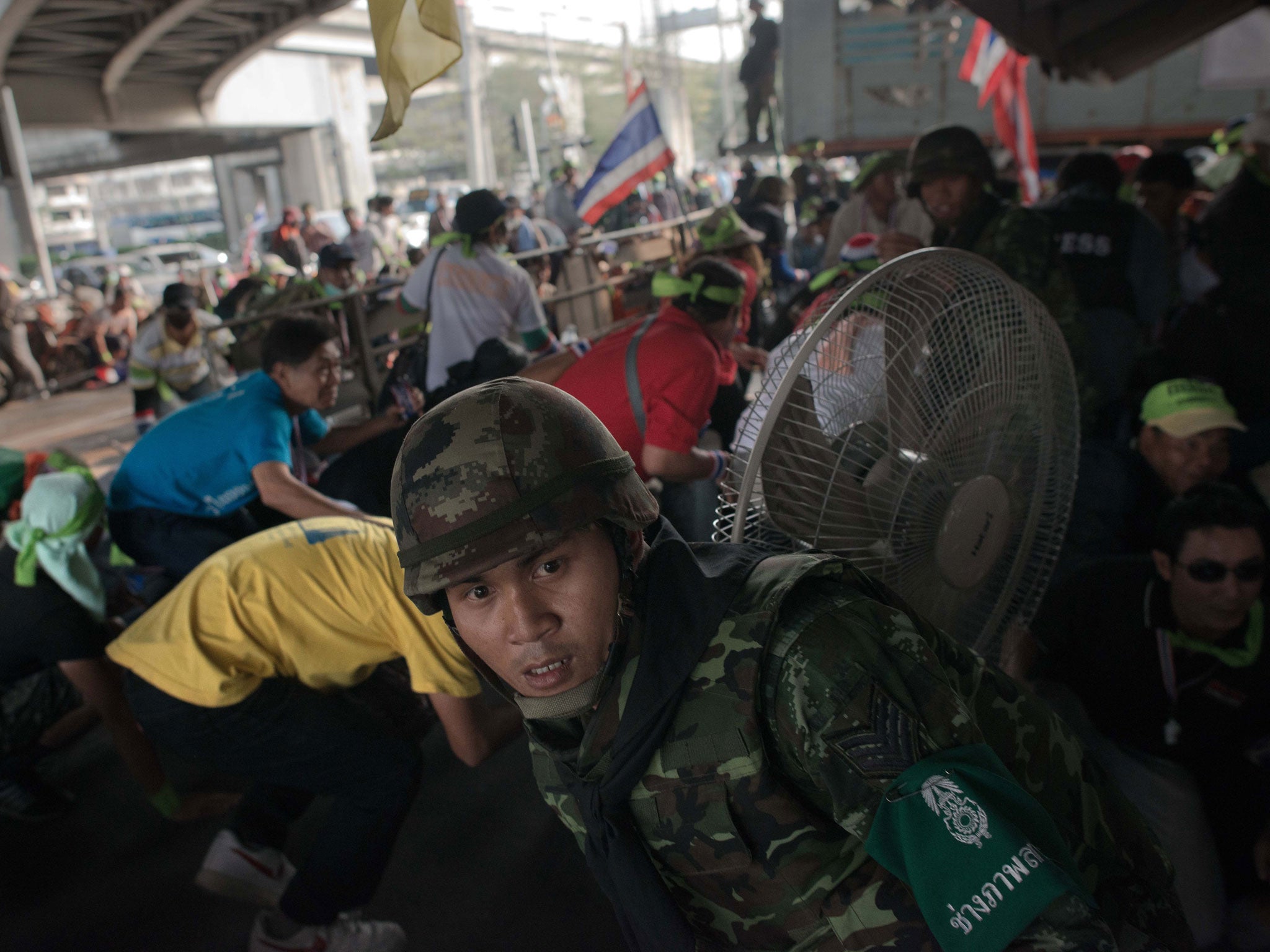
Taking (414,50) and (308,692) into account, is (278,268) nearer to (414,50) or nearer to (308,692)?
(308,692)

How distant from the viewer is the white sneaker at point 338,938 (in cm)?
239

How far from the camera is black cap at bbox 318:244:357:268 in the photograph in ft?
22.0

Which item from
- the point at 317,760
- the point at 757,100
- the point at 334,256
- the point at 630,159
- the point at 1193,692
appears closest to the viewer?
the point at 1193,692

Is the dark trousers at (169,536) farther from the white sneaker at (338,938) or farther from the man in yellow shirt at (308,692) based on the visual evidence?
the white sneaker at (338,938)

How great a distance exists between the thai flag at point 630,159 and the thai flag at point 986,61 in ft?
7.66

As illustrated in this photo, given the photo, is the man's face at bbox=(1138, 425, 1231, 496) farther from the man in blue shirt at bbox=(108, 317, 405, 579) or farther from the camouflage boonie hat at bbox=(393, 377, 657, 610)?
the man in blue shirt at bbox=(108, 317, 405, 579)

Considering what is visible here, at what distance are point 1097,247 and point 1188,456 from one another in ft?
4.52

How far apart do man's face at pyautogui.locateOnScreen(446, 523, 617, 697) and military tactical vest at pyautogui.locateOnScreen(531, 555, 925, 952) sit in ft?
0.48

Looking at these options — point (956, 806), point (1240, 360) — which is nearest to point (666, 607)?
point (956, 806)

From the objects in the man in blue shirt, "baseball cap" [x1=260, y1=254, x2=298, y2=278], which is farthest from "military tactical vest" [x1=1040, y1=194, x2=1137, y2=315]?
"baseball cap" [x1=260, y1=254, x2=298, y2=278]

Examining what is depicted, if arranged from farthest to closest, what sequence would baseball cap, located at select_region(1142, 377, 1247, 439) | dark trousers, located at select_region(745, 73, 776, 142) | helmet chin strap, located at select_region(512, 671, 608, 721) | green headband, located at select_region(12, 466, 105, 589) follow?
dark trousers, located at select_region(745, 73, 776, 142), baseball cap, located at select_region(1142, 377, 1247, 439), green headband, located at select_region(12, 466, 105, 589), helmet chin strap, located at select_region(512, 671, 608, 721)

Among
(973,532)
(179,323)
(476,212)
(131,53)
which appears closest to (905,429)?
(973,532)

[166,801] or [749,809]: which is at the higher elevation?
[749,809]

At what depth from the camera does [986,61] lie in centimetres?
666
